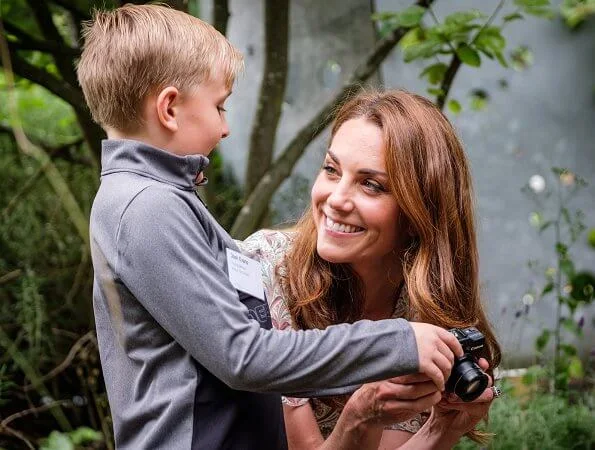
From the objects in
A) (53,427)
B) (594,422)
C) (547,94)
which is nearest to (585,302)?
(594,422)

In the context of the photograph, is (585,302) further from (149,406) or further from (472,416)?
(149,406)

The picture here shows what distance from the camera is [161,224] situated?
Answer: 1515 millimetres

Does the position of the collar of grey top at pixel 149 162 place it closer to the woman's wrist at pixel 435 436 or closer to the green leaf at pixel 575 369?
the woman's wrist at pixel 435 436

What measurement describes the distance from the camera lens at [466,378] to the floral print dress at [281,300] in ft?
1.79

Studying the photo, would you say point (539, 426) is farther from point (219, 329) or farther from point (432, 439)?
point (219, 329)

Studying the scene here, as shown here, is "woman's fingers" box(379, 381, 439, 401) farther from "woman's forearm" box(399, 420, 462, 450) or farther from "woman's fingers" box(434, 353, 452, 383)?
"woman's forearm" box(399, 420, 462, 450)

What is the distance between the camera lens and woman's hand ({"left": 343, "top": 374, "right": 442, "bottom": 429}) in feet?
5.97

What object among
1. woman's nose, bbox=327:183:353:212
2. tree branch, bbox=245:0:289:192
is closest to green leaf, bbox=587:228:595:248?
tree branch, bbox=245:0:289:192

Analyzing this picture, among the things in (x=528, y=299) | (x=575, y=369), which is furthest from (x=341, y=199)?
(x=528, y=299)

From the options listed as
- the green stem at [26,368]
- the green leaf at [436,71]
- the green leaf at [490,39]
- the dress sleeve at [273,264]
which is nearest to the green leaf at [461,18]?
the green leaf at [490,39]

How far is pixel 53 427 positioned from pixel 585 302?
230cm

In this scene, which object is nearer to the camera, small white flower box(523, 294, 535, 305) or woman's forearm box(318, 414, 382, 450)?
woman's forearm box(318, 414, 382, 450)

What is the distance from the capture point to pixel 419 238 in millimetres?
2197

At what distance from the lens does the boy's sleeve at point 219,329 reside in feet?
4.93
